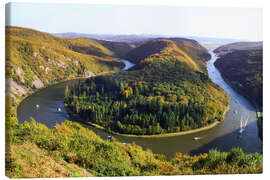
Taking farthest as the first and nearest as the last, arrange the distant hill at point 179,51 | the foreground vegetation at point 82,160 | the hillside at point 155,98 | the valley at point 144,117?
the hillside at point 155,98, the distant hill at point 179,51, the valley at point 144,117, the foreground vegetation at point 82,160

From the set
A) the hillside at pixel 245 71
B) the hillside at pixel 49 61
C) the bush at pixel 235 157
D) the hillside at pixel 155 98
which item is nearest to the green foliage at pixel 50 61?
the hillside at pixel 49 61

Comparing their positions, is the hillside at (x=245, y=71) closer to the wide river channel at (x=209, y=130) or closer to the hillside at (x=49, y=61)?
the wide river channel at (x=209, y=130)

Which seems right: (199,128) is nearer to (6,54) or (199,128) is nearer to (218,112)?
(218,112)

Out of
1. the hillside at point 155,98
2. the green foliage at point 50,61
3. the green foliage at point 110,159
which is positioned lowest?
the green foliage at point 110,159

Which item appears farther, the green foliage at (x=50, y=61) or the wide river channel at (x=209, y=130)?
the green foliage at (x=50, y=61)

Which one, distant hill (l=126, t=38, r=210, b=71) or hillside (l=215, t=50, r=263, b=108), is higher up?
distant hill (l=126, t=38, r=210, b=71)

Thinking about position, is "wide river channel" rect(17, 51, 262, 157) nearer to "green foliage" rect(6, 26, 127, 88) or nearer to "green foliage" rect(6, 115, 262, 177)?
"green foliage" rect(6, 115, 262, 177)

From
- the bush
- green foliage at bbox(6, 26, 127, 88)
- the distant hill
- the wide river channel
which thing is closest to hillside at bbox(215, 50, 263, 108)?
the wide river channel
